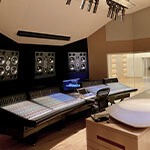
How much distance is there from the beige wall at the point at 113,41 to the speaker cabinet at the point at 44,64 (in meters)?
1.45

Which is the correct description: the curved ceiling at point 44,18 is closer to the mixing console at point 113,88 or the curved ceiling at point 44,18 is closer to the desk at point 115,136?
the mixing console at point 113,88

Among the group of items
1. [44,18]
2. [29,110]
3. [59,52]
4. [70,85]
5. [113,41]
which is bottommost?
[29,110]

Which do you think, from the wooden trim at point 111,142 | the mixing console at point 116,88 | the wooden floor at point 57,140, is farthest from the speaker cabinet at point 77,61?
the wooden trim at point 111,142

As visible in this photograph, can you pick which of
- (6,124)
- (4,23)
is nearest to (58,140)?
(6,124)

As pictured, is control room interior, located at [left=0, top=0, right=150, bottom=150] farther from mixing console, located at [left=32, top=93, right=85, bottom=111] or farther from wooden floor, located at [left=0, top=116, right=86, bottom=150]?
mixing console, located at [left=32, top=93, right=85, bottom=111]

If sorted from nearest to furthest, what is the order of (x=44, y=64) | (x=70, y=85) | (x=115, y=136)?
(x=115, y=136)
(x=44, y=64)
(x=70, y=85)

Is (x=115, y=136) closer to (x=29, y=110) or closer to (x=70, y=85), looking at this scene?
(x=29, y=110)

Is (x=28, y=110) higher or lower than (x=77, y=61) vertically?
lower

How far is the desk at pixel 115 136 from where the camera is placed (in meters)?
1.37

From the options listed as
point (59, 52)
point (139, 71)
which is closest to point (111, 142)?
point (59, 52)

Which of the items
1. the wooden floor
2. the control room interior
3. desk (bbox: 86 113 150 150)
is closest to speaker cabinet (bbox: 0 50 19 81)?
the control room interior

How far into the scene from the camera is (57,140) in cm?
379

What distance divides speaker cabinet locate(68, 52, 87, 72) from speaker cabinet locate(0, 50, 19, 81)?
5.07 ft

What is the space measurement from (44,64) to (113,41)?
7.50ft
